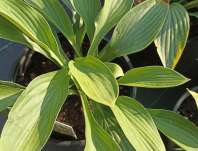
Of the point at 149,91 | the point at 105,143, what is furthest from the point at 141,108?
the point at 149,91

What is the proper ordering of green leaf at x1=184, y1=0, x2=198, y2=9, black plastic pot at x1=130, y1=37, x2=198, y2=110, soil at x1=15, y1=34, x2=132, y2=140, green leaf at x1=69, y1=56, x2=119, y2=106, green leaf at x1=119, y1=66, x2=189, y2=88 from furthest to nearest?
black plastic pot at x1=130, y1=37, x2=198, y2=110
green leaf at x1=184, y1=0, x2=198, y2=9
soil at x1=15, y1=34, x2=132, y2=140
green leaf at x1=119, y1=66, x2=189, y2=88
green leaf at x1=69, y1=56, x2=119, y2=106

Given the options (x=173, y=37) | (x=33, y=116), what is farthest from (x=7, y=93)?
(x=173, y=37)

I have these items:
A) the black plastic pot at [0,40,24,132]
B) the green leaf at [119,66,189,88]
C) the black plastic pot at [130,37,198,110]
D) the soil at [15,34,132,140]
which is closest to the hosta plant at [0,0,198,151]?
the green leaf at [119,66,189,88]

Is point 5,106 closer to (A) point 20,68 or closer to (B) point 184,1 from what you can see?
(A) point 20,68

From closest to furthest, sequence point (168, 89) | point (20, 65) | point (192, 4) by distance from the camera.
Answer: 1. point (20, 65)
2. point (192, 4)
3. point (168, 89)

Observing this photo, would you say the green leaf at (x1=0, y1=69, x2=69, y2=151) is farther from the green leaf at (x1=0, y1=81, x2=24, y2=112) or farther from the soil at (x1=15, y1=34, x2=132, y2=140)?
the soil at (x1=15, y1=34, x2=132, y2=140)

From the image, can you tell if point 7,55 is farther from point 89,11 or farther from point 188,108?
point 188,108

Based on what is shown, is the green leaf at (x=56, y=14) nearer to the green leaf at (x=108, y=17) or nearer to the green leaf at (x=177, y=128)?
the green leaf at (x=108, y=17)
